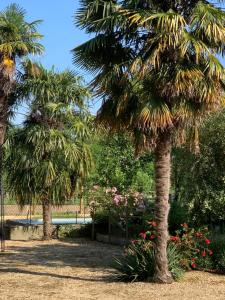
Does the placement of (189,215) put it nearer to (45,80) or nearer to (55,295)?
(55,295)

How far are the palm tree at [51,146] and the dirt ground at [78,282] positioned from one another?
3.47m

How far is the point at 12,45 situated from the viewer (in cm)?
1590

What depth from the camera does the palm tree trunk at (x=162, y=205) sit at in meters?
10.6

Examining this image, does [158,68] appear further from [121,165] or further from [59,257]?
[121,165]

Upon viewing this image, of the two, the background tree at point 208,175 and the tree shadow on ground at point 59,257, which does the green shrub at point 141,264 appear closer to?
the tree shadow on ground at point 59,257

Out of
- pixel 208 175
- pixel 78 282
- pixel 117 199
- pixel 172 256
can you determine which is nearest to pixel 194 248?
pixel 172 256

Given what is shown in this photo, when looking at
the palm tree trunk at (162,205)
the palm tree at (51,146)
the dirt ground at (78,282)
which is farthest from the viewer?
the palm tree at (51,146)

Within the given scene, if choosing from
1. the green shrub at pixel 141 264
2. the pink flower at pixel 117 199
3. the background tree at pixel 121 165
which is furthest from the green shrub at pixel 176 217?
the background tree at pixel 121 165

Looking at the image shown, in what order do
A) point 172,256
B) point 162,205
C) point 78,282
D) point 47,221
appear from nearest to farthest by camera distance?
1. point 162,205
2. point 78,282
3. point 172,256
4. point 47,221

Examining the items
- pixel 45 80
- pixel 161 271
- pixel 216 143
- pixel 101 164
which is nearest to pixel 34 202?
pixel 45 80

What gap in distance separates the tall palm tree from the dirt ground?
4.26 m

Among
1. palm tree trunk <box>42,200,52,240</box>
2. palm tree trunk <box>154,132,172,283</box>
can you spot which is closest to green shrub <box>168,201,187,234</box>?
palm tree trunk <box>154,132,172,283</box>

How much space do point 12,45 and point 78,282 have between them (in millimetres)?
7851

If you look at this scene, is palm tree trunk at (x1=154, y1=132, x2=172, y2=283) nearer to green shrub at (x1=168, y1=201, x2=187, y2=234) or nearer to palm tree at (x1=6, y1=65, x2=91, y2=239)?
green shrub at (x1=168, y1=201, x2=187, y2=234)
